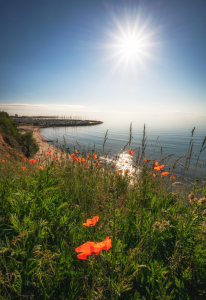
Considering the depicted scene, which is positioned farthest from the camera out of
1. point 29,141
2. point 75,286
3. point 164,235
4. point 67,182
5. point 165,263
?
point 29,141

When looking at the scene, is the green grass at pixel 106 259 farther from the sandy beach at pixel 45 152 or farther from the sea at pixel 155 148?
the sandy beach at pixel 45 152

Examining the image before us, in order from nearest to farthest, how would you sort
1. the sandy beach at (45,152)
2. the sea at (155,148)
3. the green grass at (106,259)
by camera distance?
1. the green grass at (106,259)
2. the sea at (155,148)
3. the sandy beach at (45,152)

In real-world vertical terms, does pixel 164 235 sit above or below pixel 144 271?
above

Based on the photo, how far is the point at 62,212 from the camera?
159 cm

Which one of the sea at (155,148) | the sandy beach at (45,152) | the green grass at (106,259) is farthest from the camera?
the sandy beach at (45,152)

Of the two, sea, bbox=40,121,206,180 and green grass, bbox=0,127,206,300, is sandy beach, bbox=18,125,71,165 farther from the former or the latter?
green grass, bbox=0,127,206,300

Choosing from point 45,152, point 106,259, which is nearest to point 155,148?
point 45,152

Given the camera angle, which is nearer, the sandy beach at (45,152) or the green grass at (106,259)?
the green grass at (106,259)

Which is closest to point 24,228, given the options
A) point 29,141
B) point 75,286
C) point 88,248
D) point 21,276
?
point 21,276

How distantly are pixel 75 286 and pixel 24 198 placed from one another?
3.57ft

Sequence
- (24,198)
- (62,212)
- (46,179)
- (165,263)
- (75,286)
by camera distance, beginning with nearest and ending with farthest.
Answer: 1. (75,286)
2. (165,263)
3. (62,212)
4. (24,198)
5. (46,179)

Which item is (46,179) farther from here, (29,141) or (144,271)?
(29,141)

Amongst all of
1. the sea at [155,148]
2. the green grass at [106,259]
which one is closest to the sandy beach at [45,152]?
the sea at [155,148]

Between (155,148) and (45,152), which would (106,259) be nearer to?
(45,152)
